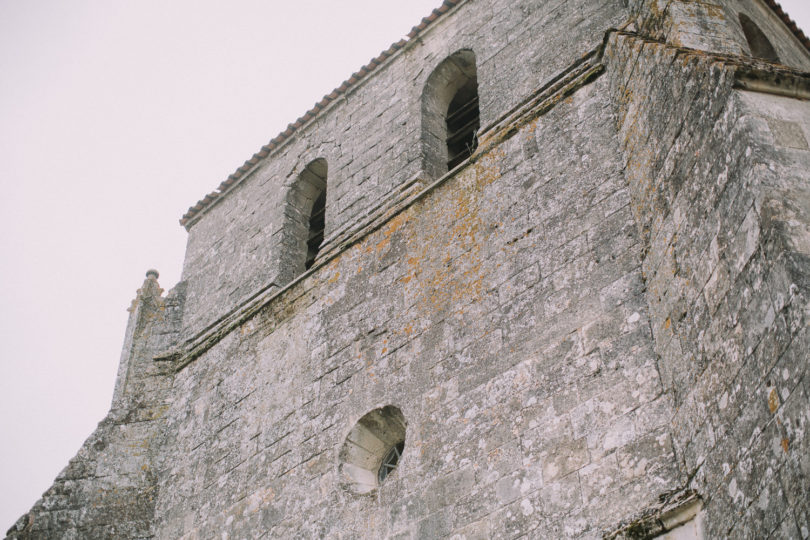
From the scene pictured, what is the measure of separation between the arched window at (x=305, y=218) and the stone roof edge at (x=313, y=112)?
1.90 ft

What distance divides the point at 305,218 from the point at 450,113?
1722 mm

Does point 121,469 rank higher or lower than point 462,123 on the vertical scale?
lower

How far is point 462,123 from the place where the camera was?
826 cm

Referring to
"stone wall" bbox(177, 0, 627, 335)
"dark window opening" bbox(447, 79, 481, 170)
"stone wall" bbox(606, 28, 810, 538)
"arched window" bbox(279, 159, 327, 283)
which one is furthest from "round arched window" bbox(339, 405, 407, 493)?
"arched window" bbox(279, 159, 327, 283)

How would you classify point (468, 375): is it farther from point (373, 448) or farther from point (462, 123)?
point (462, 123)

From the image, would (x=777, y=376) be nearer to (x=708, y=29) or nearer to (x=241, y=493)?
(x=708, y=29)

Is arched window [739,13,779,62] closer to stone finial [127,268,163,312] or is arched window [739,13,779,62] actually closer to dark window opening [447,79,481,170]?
dark window opening [447,79,481,170]

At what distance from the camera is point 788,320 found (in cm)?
339

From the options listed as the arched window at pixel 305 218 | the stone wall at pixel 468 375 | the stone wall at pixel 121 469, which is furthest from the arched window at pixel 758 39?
the stone wall at pixel 121 469

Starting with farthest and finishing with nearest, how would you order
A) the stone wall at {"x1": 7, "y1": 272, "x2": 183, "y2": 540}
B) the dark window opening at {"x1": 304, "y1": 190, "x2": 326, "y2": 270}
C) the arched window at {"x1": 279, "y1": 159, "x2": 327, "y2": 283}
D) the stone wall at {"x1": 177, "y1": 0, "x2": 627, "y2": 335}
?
the dark window opening at {"x1": 304, "y1": 190, "x2": 326, "y2": 270}
the arched window at {"x1": 279, "y1": 159, "x2": 327, "y2": 283}
the stone wall at {"x1": 7, "y1": 272, "x2": 183, "y2": 540}
the stone wall at {"x1": 177, "y1": 0, "x2": 627, "y2": 335}

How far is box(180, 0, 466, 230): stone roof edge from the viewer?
28.0 feet

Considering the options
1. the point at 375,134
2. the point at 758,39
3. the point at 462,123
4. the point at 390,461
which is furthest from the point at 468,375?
the point at 758,39

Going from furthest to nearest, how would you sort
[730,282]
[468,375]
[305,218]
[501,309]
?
[305,218]
[501,309]
[468,375]
[730,282]

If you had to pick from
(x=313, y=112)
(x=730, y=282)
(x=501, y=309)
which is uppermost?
(x=313, y=112)
